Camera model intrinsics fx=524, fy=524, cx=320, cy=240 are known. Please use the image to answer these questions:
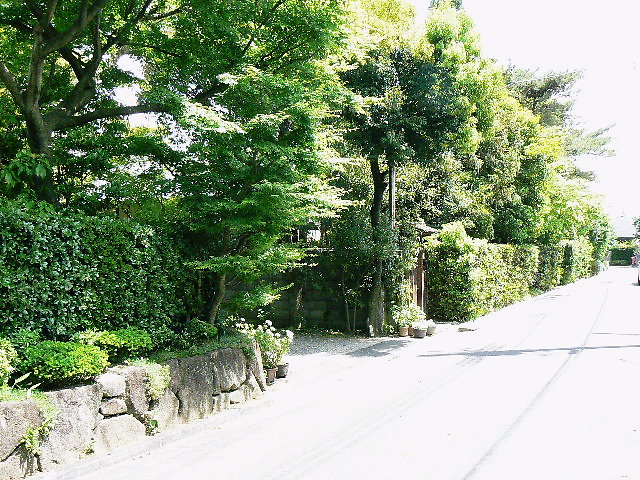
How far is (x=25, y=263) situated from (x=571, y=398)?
6667 millimetres

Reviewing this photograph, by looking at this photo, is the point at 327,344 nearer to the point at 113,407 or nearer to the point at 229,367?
the point at 229,367

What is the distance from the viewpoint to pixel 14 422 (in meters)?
4.18

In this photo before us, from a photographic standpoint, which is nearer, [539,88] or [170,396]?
[170,396]

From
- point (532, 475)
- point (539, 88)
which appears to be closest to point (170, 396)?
point (532, 475)

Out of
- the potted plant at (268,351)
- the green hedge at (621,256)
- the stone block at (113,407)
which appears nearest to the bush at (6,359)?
the stone block at (113,407)

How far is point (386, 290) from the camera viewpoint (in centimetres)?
1327

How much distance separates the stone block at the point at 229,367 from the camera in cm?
660

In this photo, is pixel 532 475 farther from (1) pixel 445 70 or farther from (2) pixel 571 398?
(1) pixel 445 70

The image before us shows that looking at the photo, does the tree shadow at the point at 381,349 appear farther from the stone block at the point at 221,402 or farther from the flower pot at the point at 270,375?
the stone block at the point at 221,402

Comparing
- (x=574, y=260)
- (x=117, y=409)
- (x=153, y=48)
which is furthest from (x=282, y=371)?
(x=574, y=260)

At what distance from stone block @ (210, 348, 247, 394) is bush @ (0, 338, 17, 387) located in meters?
2.39

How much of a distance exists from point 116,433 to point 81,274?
1.68 meters

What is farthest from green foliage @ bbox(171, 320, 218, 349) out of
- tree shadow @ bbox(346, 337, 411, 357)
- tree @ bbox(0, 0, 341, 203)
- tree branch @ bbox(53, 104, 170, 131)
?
tree shadow @ bbox(346, 337, 411, 357)

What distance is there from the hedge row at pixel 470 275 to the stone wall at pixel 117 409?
1004cm
